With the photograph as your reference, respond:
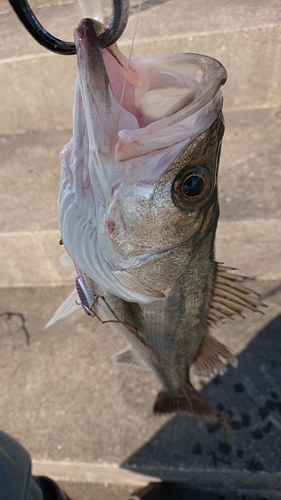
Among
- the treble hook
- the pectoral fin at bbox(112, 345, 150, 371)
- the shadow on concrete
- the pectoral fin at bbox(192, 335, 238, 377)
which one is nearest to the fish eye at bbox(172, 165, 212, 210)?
the treble hook

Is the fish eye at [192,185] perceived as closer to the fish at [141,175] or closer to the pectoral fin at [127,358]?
the fish at [141,175]

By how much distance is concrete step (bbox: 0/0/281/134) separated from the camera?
5.63 feet

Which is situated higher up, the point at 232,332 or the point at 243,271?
the point at 243,271

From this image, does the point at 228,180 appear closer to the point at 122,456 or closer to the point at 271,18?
the point at 271,18

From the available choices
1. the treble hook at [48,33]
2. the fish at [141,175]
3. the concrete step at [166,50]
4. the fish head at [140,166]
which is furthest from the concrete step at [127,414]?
the treble hook at [48,33]

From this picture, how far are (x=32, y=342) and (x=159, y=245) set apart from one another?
130 cm

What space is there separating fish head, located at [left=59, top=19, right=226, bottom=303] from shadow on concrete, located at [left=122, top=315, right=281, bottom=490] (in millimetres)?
919

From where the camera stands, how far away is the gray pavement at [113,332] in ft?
4.52

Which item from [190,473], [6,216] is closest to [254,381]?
[190,473]

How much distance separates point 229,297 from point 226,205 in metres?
0.75

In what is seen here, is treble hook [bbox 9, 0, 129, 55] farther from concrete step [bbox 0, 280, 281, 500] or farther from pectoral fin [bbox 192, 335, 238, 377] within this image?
concrete step [bbox 0, 280, 281, 500]

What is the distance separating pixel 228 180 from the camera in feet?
5.58

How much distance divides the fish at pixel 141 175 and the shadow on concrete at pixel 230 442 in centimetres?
81

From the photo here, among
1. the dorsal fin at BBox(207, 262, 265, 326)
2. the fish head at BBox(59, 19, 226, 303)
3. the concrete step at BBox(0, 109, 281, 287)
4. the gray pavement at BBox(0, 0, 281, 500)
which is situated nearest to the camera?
the fish head at BBox(59, 19, 226, 303)
